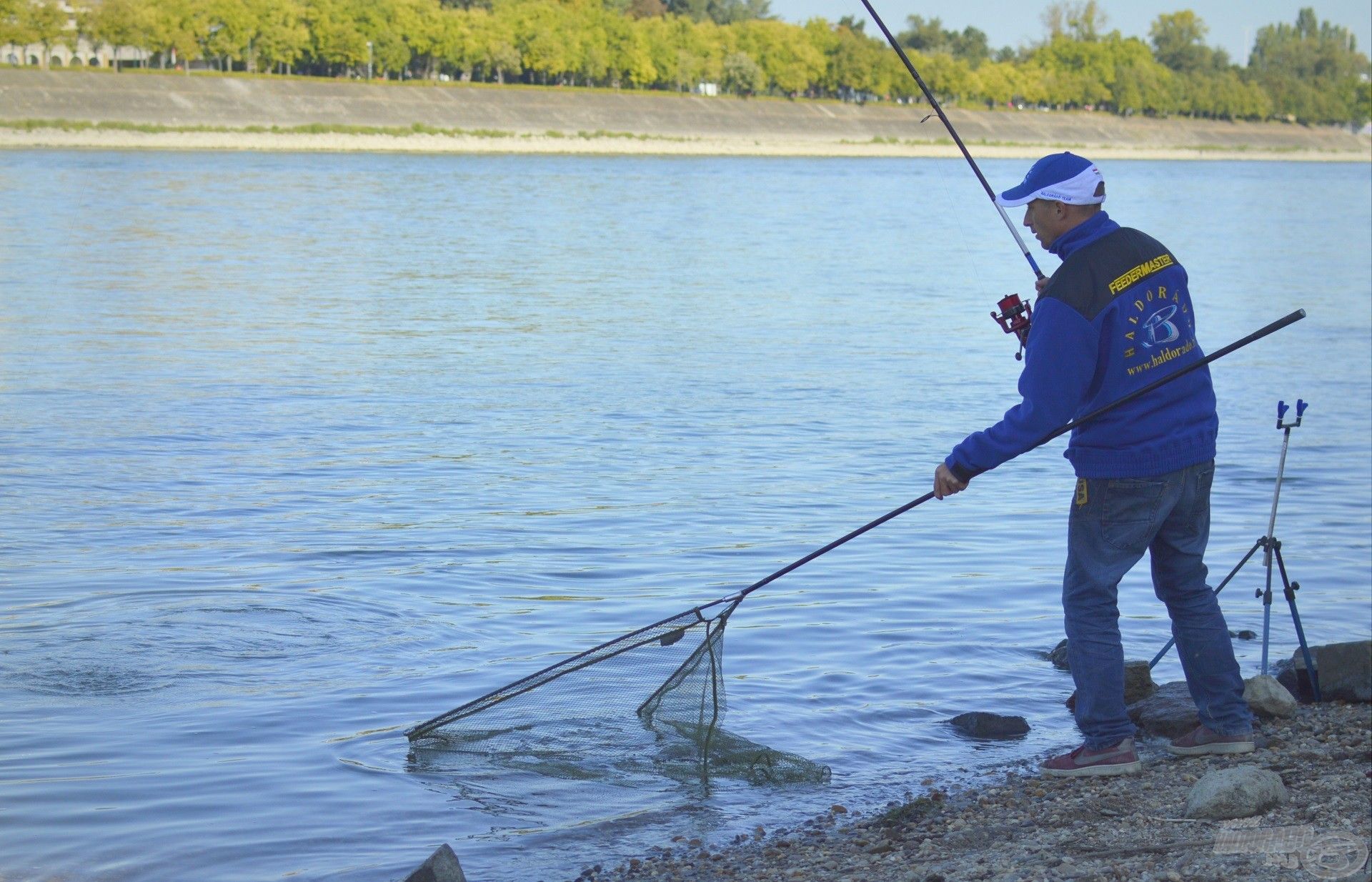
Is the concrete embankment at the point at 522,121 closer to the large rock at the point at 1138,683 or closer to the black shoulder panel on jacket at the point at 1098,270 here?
the large rock at the point at 1138,683

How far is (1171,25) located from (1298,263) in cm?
15614

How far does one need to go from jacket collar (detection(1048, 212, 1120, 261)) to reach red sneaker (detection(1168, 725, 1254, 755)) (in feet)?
5.86

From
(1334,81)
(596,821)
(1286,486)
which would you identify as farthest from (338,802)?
(1334,81)

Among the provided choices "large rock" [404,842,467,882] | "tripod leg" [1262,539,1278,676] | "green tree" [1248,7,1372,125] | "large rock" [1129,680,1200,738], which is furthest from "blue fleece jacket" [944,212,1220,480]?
"green tree" [1248,7,1372,125]

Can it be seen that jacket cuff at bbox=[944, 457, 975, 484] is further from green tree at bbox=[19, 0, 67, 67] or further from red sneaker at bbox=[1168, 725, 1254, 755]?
green tree at bbox=[19, 0, 67, 67]

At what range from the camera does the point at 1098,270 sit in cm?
494

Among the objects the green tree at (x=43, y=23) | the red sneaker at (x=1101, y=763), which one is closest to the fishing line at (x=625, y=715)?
the red sneaker at (x=1101, y=763)

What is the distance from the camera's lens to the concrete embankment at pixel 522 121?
6906 cm

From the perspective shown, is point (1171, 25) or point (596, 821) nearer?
point (596, 821)

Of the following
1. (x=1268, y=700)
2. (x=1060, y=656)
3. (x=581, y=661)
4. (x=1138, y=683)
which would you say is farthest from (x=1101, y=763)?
(x=1060, y=656)

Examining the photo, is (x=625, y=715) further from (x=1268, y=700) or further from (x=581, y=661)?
(x=1268, y=700)

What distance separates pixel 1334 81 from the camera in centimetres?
16675

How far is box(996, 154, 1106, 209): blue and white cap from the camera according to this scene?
5.05 meters

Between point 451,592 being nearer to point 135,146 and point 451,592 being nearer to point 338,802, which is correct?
point 338,802
